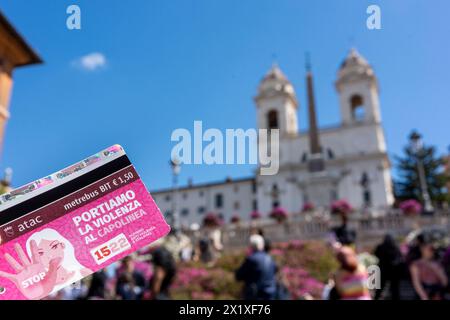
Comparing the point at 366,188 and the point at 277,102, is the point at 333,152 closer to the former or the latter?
the point at 366,188

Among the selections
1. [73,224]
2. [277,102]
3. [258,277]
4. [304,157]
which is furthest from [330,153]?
[73,224]

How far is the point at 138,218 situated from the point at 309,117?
49.6 metres

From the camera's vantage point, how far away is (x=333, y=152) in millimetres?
50156

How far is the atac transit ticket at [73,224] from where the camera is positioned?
1093 millimetres

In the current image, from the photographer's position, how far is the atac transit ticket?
1.09m
